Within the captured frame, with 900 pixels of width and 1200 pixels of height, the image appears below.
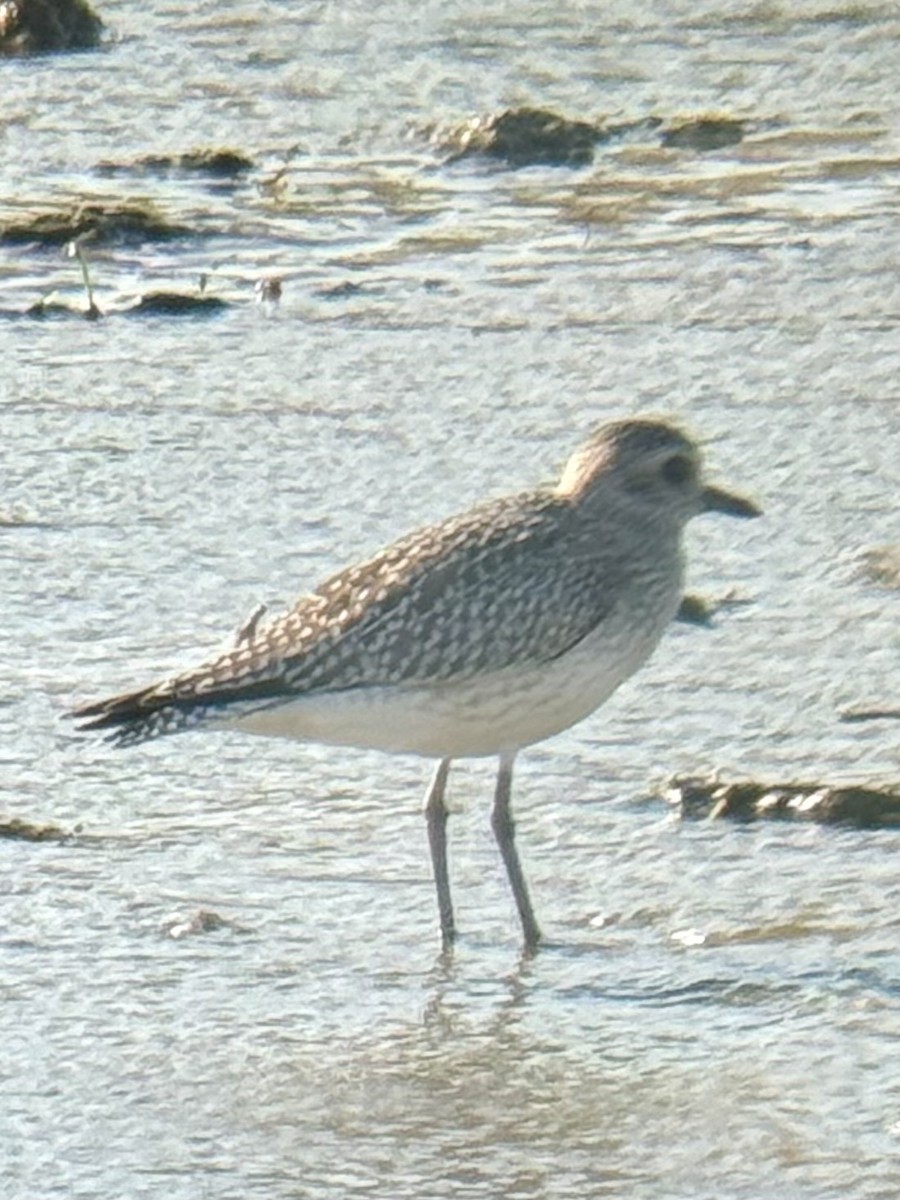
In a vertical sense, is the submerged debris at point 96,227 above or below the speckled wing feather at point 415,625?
below

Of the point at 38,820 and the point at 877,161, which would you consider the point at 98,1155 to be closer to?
the point at 38,820

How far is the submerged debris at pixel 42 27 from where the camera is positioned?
1259cm

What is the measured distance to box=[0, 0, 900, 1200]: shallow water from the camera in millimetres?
5488

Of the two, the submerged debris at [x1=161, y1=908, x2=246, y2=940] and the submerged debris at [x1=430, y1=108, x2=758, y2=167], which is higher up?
the submerged debris at [x1=430, y1=108, x2=758, y2=167]

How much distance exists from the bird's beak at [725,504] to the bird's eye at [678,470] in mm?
55

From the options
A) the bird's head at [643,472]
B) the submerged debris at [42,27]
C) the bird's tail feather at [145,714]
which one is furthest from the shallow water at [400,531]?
the bird's head at [643,472]

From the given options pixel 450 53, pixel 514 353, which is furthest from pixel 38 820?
pixel 450 53

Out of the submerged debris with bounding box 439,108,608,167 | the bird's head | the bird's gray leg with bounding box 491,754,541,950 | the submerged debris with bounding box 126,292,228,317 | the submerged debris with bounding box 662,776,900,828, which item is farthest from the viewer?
the submerged debris with bounding box 439,108,608,167

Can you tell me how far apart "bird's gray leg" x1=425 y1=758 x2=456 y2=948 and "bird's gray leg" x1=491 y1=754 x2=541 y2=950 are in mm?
95

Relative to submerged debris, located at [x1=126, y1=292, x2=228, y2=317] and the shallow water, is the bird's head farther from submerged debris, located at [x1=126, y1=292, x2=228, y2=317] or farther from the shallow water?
submerged debris, located at [x1=126, y1=292, x2=228, y2=317]

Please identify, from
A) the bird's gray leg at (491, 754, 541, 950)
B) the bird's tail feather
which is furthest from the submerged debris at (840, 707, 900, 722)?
the bird's tail feather

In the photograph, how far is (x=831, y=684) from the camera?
7199 millimetres

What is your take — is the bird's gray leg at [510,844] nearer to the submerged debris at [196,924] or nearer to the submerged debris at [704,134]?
the submerged debris at [196,924]

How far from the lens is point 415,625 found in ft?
21.4
